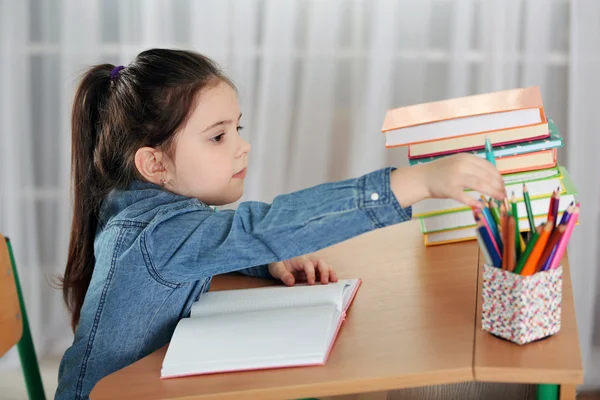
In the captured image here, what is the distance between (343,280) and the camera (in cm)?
129

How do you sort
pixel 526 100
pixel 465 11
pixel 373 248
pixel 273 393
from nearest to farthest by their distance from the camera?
pixel 273 393 → pixel 526 100 → pixel 373 248 → pixel 465 11

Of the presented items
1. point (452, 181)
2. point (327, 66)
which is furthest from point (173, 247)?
point (327, 66)

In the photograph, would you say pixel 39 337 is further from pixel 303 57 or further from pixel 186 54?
pixel 186 54

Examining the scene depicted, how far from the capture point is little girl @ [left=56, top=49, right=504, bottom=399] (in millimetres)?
1023

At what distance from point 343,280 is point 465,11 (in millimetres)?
1107

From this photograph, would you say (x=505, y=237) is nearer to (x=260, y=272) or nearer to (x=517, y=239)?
(x=517, y=239)

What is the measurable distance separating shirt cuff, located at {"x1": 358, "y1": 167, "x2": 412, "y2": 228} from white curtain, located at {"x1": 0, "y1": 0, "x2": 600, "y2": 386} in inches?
47.9

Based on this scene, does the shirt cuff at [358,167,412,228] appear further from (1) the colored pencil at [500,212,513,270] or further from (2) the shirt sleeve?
(1) the colored pencil at [500,212,513,270]

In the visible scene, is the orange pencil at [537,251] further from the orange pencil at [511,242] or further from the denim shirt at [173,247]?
the denim shirt at [173,247]

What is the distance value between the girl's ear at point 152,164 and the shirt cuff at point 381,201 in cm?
42

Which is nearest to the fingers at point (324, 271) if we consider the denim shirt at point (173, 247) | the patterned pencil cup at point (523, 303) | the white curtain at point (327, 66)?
the denim shirt at point (173, 247)

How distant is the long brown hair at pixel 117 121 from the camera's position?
1.29 metres

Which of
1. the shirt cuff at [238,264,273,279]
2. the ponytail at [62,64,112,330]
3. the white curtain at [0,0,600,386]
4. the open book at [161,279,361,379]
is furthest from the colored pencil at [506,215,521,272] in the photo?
the white curtain at [0,0,600,386]

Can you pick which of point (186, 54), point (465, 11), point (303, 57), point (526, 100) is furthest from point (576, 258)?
point (186, 54)
